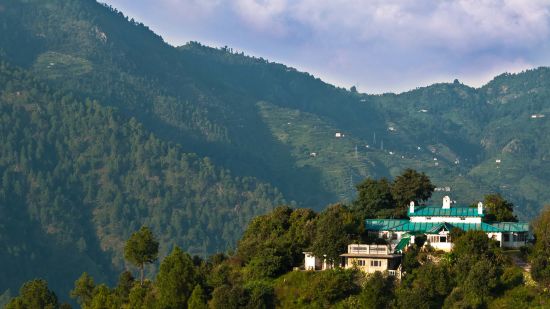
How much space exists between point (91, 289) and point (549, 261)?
51571mm

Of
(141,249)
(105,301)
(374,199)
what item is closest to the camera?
(105,301)

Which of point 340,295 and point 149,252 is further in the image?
point 149,252

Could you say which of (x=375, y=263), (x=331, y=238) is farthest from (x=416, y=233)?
(x=331, y=238)

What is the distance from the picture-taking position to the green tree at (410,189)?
119625mm

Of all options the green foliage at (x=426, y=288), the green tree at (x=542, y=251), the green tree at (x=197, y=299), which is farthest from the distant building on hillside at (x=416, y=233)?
the green tree at (x=197, y=299)

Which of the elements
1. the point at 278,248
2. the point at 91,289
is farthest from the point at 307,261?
the point at 91,289

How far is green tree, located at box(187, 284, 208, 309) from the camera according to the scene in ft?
323

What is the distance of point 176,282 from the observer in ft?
335

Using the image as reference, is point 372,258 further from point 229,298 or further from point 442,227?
point 229,298

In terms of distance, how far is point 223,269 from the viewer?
10488cm

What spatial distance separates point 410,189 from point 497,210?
1053 cm

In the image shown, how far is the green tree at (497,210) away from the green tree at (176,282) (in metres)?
30.4

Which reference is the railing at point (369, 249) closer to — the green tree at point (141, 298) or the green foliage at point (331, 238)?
the green foliage at point (331, 238)

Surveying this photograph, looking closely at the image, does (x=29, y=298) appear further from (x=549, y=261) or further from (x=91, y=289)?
(x=549, y=261)
